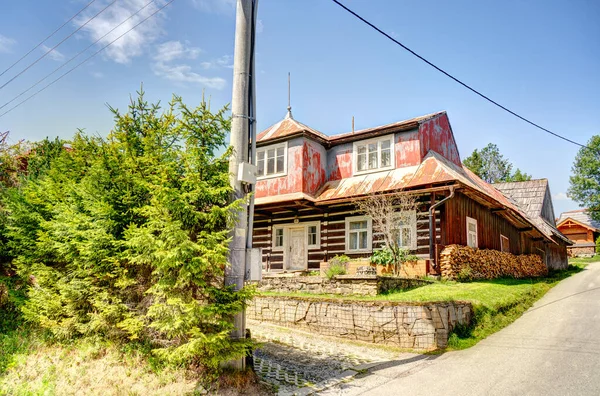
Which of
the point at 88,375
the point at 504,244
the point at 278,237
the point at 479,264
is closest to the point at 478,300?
the point at 479,264

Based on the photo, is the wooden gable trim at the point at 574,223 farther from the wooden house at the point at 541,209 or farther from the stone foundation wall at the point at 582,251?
the wooden house at the point at 541,209

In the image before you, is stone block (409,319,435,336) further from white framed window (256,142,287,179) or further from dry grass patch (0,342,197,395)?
white framed window (256,142,287,179)

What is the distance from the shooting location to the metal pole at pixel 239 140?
6.07 m

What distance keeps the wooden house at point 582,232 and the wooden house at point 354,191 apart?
38.8 metres

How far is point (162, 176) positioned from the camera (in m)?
5.94

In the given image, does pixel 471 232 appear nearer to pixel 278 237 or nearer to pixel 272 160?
pixel 278 237

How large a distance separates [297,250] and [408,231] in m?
5.61

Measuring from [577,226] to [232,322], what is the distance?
60.6 meters

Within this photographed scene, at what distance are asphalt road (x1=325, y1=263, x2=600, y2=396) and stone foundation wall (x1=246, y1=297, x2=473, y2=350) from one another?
2.05 ft

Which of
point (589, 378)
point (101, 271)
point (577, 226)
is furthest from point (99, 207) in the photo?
point (577, 226)

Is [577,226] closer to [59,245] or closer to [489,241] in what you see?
[489,241]

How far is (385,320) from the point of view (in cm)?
912

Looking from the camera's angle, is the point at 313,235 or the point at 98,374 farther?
the point at 313,235

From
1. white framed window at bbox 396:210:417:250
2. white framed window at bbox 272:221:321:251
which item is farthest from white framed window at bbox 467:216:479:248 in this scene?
white framed window at bbox 272:221:321:251
